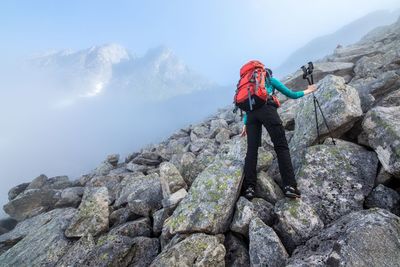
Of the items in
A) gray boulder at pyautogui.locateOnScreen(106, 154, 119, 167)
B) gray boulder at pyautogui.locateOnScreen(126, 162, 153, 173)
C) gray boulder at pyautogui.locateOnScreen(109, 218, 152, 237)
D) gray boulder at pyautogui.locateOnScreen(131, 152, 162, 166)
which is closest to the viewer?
gray boulder at pyautogui.locateOnScreen(109, 218, 152, 237)

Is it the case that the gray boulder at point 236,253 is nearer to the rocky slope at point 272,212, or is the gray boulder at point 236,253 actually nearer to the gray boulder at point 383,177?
the rocky slope at point 272,212

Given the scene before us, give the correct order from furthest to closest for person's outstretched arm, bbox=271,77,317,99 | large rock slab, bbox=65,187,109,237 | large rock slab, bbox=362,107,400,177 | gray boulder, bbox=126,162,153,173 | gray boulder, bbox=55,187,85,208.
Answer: gray boulder, bbox=126,162,153,173
gray boulder, bbox=55,187,85,208
large rock slab, bbox=65,187,109,237
person's outstretched arm, bbox=271,77,317,99
large rock slab, bbox=362,107,400,177

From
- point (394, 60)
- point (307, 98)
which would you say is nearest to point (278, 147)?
point (307, 98)

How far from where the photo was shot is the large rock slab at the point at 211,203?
830 cm

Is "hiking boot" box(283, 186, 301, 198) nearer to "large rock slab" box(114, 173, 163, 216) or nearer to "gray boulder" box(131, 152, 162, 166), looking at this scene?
"large rock slab" box(114, 173, 163, 216)

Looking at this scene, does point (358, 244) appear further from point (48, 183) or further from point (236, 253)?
point (48, 183)

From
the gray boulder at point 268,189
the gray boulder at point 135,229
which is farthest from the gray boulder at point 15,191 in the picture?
the gray boulder at point 268,189

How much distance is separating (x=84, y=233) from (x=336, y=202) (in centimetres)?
977

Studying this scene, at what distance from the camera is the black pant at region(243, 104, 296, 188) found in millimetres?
8406

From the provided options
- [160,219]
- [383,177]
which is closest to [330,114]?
[383,177]

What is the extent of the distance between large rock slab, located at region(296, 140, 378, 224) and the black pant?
826 mm

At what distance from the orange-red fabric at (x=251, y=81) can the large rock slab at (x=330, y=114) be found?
3239 mm

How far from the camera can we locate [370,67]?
21156mm

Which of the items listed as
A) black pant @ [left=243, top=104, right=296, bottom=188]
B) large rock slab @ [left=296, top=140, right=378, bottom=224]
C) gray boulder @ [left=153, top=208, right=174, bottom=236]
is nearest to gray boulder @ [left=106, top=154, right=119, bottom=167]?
gray boulder @ [left=153, top=208, right=174, bottom=236]
